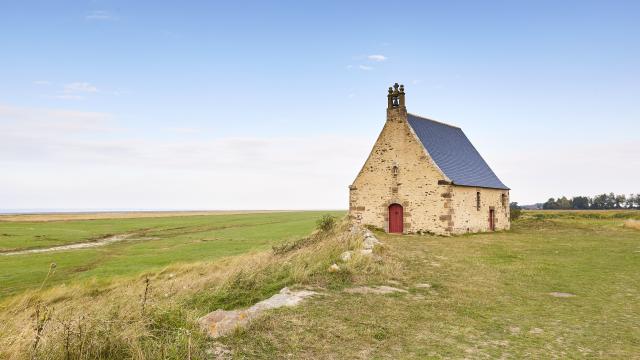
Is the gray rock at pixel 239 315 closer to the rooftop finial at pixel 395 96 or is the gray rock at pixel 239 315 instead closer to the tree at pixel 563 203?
the rooftop finial at pixel 395 96

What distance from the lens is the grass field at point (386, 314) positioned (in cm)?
646

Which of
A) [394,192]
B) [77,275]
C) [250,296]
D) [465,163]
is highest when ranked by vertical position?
[465,163]

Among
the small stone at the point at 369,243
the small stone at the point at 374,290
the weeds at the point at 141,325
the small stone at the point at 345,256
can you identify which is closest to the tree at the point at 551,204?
the small stone at the point at 369,243

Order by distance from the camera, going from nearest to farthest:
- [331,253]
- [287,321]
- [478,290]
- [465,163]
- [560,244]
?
[287,321] < [478,290] < [331,253] < [560,244] < [465,163]

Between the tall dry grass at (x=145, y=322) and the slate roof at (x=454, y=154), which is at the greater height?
the slate roof at (x=454, y=154)

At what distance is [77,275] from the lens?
906 inches

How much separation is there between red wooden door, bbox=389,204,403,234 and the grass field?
40.0 ft

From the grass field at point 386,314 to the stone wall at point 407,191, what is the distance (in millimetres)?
10673

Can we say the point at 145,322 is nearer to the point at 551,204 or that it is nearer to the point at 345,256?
the point at 345,256

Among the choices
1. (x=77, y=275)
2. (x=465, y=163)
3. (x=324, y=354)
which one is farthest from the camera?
(x=465, y=163)

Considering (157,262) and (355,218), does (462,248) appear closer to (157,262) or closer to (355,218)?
(355,218)

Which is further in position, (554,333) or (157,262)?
(157,262)

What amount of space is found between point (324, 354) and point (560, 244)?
78.9 ft

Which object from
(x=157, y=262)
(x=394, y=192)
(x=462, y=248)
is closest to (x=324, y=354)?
(x=462, y=248)
